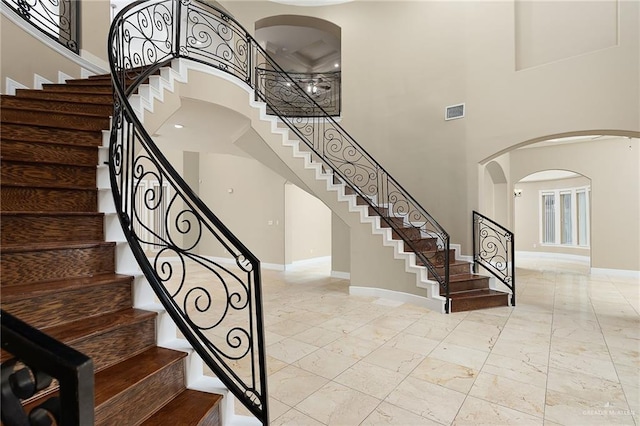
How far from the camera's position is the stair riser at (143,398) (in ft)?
4.17

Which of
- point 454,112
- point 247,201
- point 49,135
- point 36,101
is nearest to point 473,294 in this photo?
point 454,112

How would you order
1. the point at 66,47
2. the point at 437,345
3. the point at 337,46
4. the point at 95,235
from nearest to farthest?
the point at 95,235
the point at 437,345
the point at 66,47
the point at 337,46

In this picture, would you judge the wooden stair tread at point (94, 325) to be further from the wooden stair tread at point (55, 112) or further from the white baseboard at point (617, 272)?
the white baseboard at point (617, 272)

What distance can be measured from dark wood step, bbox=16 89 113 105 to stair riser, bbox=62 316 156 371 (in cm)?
247

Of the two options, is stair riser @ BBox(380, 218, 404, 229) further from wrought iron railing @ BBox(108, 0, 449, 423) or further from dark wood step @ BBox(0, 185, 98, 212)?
dark wood step @ BBox(0, 185, 98, 212)

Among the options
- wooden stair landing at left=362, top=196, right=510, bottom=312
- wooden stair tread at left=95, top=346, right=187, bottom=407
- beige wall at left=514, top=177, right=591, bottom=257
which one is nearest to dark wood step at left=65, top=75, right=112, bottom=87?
wooden stair tread at left=95, top=346, right=187, bottom=407

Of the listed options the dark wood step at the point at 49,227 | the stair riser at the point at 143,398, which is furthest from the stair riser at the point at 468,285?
the dark wood step at the point at 49,227

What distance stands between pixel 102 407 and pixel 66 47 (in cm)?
482

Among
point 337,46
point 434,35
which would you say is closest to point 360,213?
point 434,35

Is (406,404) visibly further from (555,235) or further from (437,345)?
(555,235)

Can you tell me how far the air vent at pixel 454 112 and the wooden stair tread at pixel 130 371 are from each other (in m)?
5.57

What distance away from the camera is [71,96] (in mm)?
3162

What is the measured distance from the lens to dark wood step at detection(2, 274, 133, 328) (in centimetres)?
142

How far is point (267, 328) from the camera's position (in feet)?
12.3
